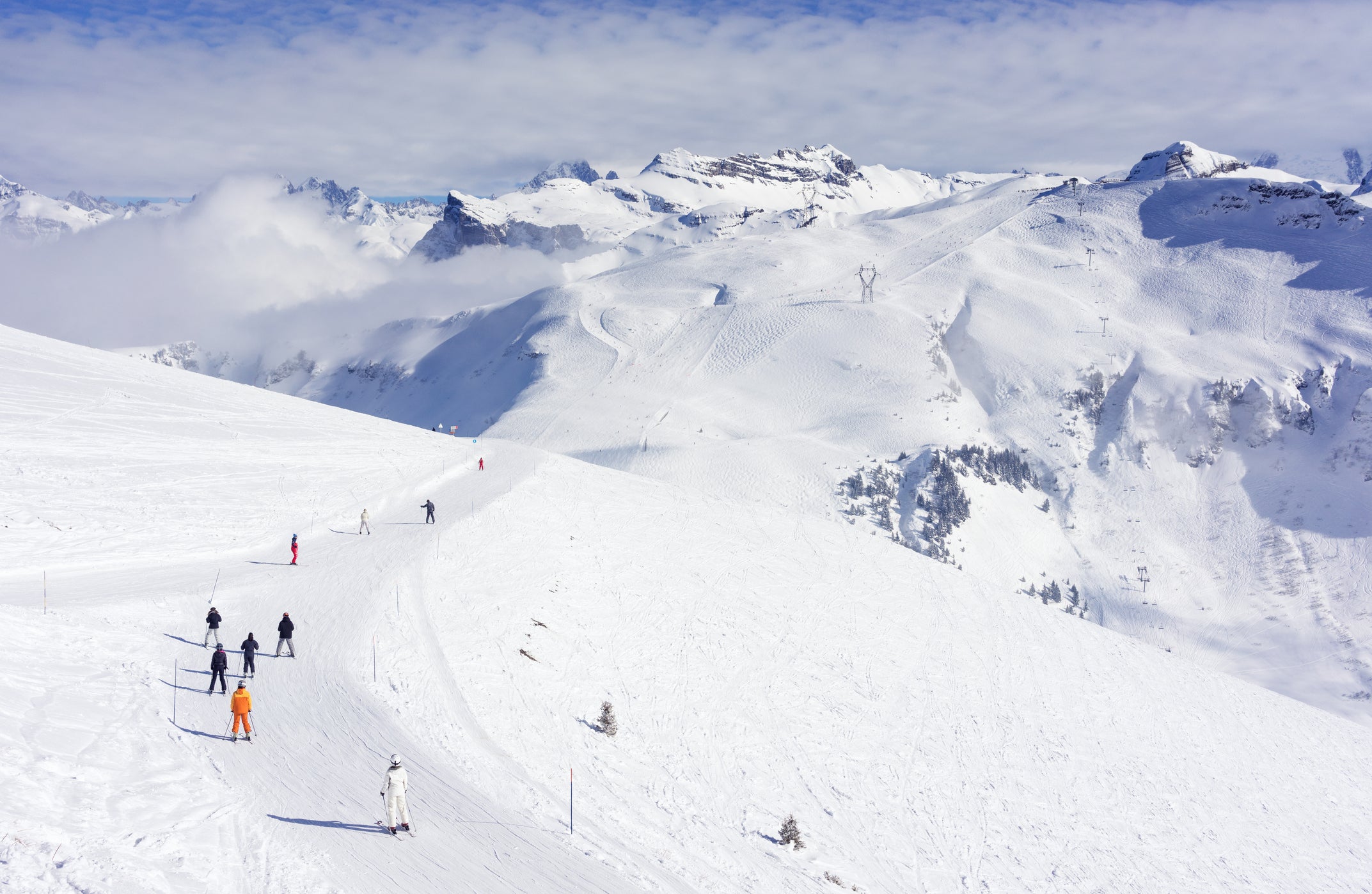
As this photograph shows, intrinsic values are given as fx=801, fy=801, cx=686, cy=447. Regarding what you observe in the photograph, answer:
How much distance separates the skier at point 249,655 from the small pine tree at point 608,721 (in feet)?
28.9

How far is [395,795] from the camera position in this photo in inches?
524

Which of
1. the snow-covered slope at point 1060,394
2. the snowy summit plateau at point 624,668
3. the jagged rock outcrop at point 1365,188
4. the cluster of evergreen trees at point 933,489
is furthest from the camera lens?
the jagged rock outcrop at point 1365,188

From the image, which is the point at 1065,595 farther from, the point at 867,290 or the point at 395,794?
the point at 395,794

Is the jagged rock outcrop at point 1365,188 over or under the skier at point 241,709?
over

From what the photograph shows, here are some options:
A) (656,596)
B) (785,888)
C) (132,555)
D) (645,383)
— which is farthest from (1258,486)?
(132,555)

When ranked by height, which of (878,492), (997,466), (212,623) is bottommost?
(212,623)

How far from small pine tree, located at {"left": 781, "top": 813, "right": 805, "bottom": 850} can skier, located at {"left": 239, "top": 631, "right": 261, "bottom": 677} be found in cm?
1336

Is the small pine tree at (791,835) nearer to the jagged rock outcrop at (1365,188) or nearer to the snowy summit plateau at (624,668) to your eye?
the snowy summit plateau at (624,668)

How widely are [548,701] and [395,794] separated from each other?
9.30 m

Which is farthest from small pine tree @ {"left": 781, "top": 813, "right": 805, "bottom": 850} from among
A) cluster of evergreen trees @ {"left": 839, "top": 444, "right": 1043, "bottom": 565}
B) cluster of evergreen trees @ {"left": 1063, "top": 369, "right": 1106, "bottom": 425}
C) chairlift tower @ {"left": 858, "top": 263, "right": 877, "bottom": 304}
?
chairlift tower @ {"left": 858, "top": 263, "right": 877, "bottom": 304}

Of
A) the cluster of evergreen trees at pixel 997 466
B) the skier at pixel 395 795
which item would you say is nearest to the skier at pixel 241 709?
the skier at pixel 395 795

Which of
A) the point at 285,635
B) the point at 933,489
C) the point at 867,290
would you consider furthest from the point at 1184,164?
the point at 285,635

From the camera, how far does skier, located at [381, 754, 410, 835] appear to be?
1326cm

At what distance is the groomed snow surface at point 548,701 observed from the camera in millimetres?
13922
